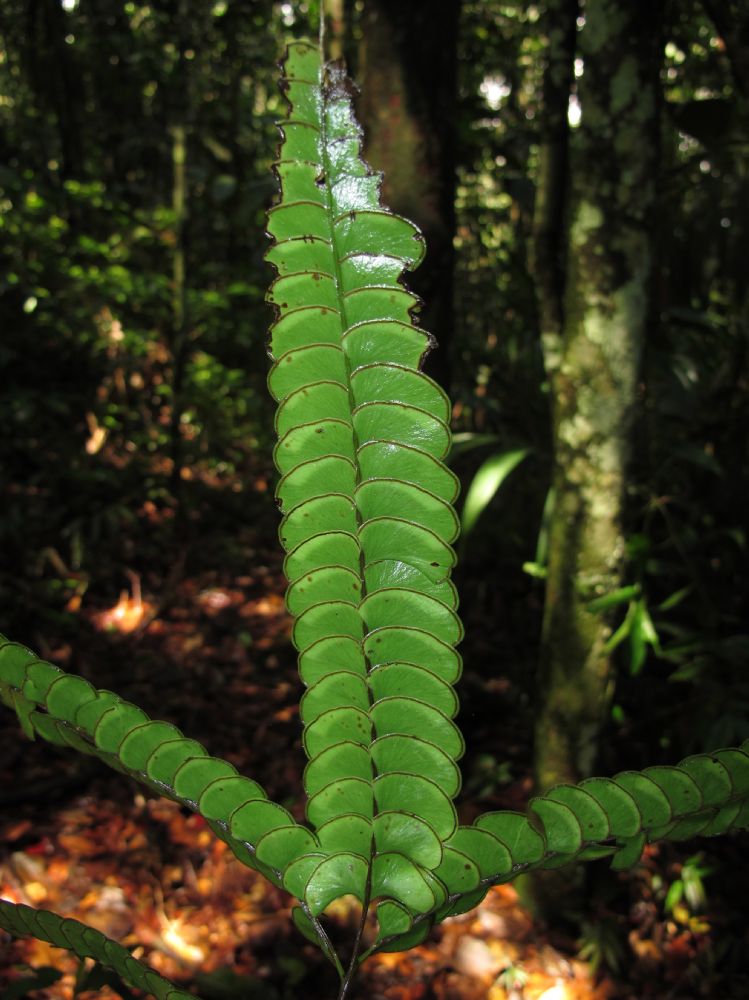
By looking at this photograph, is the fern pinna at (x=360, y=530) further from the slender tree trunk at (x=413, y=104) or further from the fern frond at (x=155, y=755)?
the slender tree trunk at (x=413, y=104)

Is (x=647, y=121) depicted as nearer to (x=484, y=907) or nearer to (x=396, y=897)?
(x=396, y=897)

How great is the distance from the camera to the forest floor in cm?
172

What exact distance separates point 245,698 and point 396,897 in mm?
2504

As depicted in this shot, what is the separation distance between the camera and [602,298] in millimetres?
1373

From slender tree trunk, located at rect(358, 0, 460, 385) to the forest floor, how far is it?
3.78ft

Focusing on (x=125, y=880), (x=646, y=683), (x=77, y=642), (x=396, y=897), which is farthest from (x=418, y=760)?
(x=77, y=642)

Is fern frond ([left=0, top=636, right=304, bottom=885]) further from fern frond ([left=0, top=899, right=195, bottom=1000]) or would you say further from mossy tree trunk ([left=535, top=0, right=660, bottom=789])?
mossy tree trunk ([left=535, top=0, right=660, bottom=789])

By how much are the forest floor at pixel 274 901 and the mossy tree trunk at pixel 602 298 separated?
1.74ft

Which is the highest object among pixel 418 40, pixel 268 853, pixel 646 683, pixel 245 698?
pixel 418 40

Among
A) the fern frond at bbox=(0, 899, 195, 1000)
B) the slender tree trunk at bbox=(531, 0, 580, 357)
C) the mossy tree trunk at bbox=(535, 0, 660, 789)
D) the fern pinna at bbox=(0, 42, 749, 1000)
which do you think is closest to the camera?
the fern pinna at bbox=(0, 42, 749, 1000)

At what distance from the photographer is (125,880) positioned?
195 cm

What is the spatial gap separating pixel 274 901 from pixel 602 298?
1559 mm

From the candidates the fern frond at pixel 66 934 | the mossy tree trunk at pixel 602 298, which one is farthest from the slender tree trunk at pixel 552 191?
the fern frond at pixel 66 934

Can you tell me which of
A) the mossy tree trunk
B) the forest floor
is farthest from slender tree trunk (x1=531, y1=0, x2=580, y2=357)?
the forest floor
